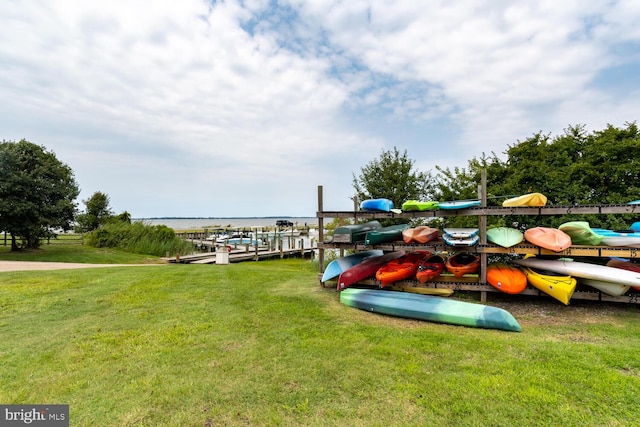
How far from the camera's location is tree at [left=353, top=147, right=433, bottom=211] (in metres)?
12.7

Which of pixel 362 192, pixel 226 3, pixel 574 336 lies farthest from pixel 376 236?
pixel 362 192

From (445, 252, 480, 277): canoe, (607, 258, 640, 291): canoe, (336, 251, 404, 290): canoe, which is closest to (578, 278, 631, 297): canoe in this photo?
(607, 258, 640, 291): canoe

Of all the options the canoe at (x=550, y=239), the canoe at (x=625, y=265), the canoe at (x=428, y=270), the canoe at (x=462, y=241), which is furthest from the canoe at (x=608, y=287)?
the canoe at (x=428, y=270)

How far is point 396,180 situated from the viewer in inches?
505

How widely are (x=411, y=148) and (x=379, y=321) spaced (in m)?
10.3

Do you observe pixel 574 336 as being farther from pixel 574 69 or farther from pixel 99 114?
pixel 99 114

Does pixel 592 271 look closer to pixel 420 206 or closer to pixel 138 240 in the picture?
pixel 420 206

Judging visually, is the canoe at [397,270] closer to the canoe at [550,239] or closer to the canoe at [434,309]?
the canoe at [434,309]

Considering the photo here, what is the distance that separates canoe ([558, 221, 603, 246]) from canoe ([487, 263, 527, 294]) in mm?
1029

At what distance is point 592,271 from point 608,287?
342mm

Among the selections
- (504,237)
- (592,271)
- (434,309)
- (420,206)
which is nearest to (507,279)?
(504,237)

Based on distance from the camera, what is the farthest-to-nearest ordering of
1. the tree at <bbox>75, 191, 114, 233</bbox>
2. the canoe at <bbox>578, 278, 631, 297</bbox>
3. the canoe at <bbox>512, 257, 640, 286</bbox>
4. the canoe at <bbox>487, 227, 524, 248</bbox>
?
the tree at <bbox>75, 191, 114, 233</bbox> < the canoe at <bbox>487, 227, 524, 248</bbox> < the canoe at <bbox>578, 278, 631, 297</bbox> < the canoe at <bbox>512, 257, 640, 286</bbox>

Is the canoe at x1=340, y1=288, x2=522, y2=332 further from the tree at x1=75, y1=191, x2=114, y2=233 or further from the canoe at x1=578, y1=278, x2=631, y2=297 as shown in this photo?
the tree at x1=75, y1=191, x2=114, y2=233

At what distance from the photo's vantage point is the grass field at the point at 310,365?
2207 mm
